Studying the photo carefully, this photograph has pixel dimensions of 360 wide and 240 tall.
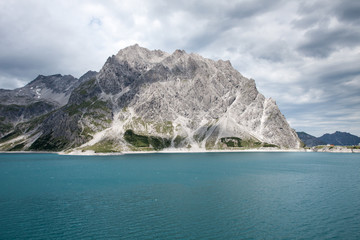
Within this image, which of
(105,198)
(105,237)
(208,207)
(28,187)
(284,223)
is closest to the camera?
(105,237)

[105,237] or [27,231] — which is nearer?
[105,237]

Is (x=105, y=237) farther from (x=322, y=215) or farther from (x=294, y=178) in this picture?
(x=294, y=178)

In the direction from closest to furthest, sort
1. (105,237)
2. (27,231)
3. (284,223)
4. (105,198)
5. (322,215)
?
(105,237), (27,231), (284,223), (322,215), (105,198)

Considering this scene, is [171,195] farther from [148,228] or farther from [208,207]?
[148,228]

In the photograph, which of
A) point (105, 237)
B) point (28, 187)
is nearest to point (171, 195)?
point (105, 237)

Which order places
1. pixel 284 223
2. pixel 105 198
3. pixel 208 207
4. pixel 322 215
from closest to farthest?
pixel 284 223 → pixel 322 215 → pixel 208 207 → pixel 105 198

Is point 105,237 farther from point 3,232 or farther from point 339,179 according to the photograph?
point 339,179

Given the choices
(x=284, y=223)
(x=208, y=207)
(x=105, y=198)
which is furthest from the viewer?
(x=105, y=198)

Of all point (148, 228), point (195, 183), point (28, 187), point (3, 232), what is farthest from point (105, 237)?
point (28, 187)

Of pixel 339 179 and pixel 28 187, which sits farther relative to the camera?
pixel 339 179
